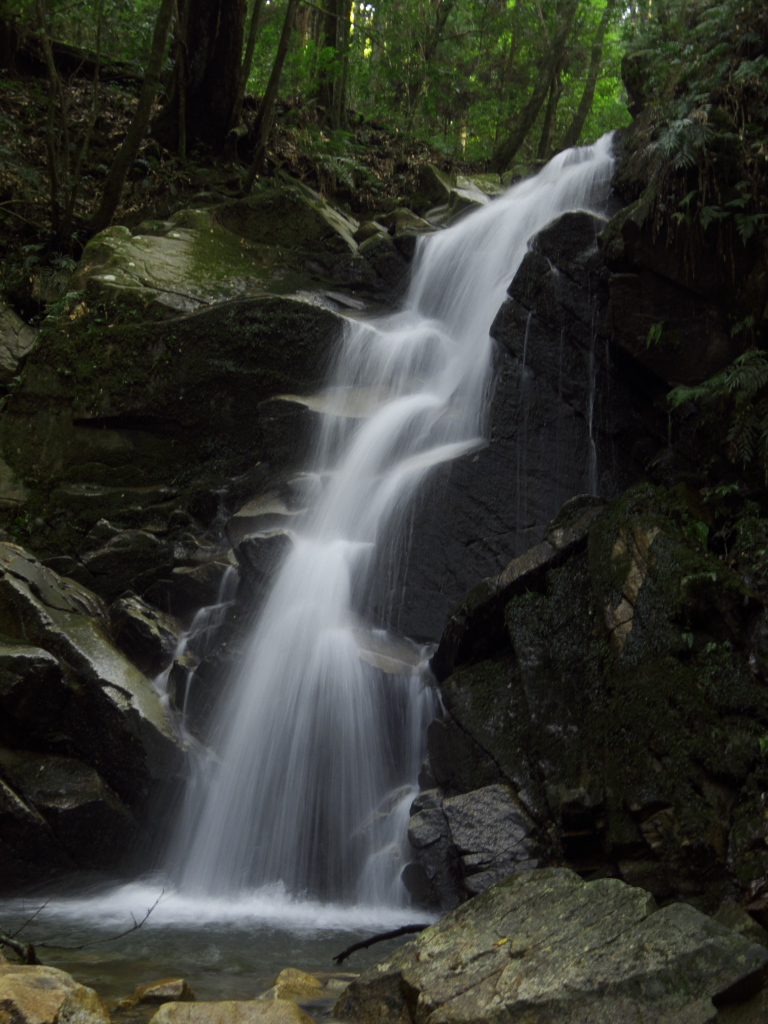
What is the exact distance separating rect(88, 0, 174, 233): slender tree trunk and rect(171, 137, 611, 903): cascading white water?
433 cm

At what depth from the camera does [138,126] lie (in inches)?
421

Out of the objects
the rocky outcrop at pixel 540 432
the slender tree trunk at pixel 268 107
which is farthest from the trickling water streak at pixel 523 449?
the slender tree trunk at pixel 268 107

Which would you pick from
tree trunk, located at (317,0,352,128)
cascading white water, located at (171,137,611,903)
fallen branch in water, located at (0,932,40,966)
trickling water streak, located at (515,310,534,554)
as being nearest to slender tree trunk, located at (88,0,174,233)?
cascading white water, located at (171,137,611,903)

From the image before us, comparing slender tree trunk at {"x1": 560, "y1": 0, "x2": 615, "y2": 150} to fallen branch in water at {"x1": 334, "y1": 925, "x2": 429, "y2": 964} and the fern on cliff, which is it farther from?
fallen branch in water at {"x1": 334, "y1": 925, "x2": 429, "y2": 964}

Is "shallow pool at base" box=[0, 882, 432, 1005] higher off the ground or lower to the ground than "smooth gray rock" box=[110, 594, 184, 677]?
lower

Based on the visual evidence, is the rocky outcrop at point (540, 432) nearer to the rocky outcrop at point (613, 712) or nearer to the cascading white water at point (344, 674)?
the cascading white water at point (344, 674)

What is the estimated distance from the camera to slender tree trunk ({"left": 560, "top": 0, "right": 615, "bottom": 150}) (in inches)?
696

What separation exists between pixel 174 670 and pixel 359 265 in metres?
7.31

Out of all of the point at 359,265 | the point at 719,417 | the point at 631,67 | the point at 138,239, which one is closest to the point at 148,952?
the point at 719,417

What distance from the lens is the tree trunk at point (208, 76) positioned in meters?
12.4

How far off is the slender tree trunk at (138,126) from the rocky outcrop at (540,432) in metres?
5.98

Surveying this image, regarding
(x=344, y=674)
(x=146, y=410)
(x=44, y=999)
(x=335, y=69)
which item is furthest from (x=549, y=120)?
(x=44, y=999)

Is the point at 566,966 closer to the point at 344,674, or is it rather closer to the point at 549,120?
the point at 344,674

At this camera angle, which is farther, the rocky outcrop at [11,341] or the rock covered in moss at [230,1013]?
the rocky outcrop at [11,341]
